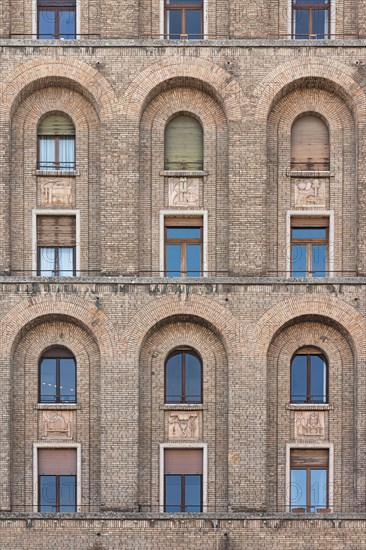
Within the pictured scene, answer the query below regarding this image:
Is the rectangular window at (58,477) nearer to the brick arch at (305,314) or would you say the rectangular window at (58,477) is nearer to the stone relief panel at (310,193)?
the brick arch at (305,314)

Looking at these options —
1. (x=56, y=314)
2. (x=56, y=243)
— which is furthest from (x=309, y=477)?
(x=56, y=243)

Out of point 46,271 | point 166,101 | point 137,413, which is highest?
point 166,101

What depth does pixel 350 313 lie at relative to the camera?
26562 mm

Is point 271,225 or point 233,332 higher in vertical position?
point 271,225

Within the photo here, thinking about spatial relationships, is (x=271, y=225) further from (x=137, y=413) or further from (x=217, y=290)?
(x=137, y=413)

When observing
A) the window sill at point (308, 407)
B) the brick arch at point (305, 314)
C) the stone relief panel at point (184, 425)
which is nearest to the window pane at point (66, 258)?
the stone relief panel at point (184, 425)

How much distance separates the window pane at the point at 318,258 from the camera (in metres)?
27.6

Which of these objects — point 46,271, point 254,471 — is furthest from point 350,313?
point 46,271

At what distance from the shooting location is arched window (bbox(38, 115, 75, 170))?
27.9 m

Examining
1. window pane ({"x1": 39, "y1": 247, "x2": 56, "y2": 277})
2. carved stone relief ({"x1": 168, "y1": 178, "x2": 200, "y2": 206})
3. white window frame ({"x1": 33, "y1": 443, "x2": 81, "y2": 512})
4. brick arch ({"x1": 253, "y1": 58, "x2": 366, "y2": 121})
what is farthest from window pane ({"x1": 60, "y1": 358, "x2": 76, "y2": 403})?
brick arch ({"x1": 253, "y1": 58, "x2": 366, "y2": 121})

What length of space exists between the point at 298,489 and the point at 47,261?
10135 millimetres

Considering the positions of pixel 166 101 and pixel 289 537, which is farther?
pixel 166 101

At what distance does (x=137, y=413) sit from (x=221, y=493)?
11.4 feet

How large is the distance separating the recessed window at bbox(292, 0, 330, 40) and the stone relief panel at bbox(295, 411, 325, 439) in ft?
38.0
